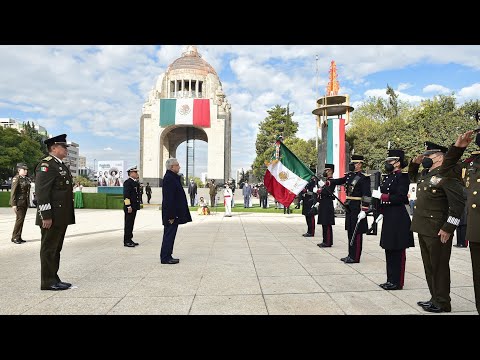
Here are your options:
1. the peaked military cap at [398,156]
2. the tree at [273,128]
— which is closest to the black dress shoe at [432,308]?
the peaked military cap at [398,156]

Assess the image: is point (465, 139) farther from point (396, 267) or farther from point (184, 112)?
point (184, 112)

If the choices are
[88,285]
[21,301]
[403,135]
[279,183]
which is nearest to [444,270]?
[88,285]

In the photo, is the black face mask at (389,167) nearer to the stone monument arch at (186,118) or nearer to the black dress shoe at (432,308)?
the black dress shoe at (432,308)

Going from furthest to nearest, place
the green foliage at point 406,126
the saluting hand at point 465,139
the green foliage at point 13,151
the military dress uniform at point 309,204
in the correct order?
the green foliage at point 13,151 → the green foliage at point 406,126 → the military dress uniform at point 309,204 → the saluting hand at point 465,139

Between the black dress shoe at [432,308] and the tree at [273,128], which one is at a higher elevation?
the tree at [273,128]

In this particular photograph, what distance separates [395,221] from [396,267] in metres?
0.72

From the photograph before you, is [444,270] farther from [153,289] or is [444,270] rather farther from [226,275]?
[153,289]

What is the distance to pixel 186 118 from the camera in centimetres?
4700

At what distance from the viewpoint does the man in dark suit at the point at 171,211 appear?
716 centimetres

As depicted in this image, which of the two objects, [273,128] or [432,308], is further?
[273,128]

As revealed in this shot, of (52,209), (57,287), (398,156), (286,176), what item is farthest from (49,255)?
(286,176)

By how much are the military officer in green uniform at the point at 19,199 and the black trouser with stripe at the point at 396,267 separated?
9346mm

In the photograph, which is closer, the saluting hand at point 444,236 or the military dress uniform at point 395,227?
the saluting hand at point 444,236

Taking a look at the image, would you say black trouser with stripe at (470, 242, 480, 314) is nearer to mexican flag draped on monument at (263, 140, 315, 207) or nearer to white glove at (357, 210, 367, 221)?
white glove at (357, 210, 367, 221)
